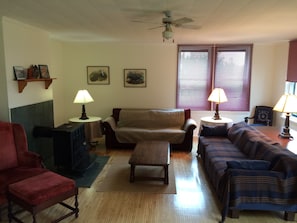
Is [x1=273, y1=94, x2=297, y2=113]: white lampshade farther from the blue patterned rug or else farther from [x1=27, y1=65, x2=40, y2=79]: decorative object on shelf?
[x1=27, y1=65, x2=40, y2=79]: decorative object on shelf

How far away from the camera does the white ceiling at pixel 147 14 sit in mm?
2629

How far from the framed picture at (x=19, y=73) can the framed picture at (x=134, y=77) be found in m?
2.67

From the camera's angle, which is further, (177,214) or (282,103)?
(282,103)

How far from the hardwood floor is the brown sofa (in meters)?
1.48

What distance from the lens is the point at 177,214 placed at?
9.51 feet

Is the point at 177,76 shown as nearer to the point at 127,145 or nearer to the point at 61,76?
the point at 127,145

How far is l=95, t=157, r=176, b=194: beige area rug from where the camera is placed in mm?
3527

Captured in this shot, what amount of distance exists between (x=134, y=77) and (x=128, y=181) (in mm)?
3021

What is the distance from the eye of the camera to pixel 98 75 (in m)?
6.12

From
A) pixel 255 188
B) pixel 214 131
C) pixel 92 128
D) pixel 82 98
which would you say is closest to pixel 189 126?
pixel 214 131

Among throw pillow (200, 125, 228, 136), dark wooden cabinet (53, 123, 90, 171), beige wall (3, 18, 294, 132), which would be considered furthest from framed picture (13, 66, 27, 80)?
throw pillow (200, 125, 228, 136)

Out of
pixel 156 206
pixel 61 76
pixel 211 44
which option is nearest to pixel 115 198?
pixel 156 206

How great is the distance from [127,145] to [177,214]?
8.53 feet

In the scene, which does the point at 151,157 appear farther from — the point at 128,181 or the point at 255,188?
the point at 255,188
